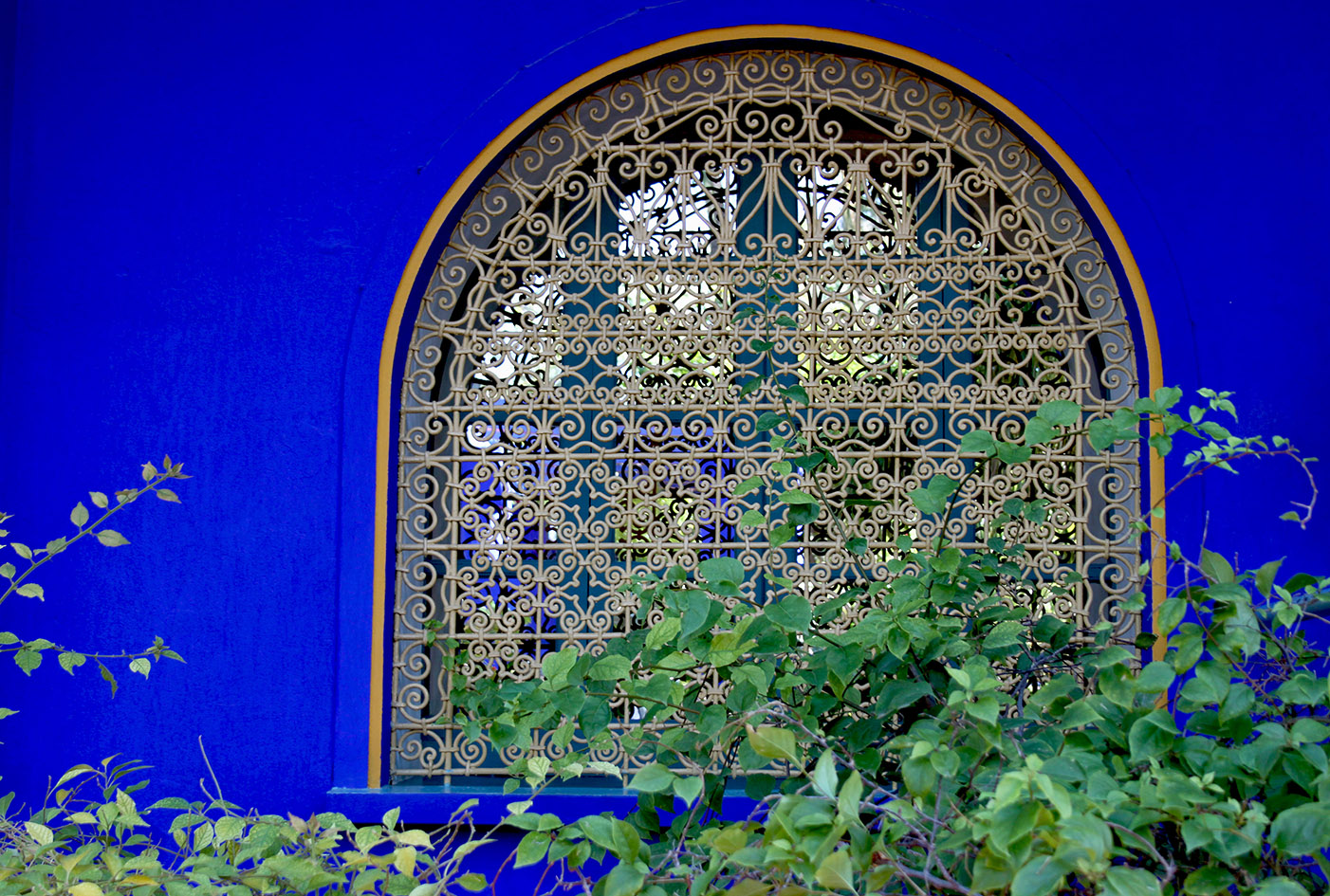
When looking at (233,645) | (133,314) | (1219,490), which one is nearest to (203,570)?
(233,645)

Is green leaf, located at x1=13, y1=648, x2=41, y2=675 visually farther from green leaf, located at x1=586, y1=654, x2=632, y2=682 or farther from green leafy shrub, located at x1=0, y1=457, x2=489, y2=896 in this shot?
green leaf, located at x1=586, y1=654, x2=632, y2=682

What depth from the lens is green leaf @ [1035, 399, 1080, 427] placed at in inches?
69.6

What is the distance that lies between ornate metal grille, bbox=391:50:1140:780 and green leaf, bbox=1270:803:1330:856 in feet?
4.31

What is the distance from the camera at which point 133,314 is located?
2.84 meters

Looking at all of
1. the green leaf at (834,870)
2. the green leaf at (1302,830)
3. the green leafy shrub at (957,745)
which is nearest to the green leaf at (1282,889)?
the green leafy shrub at (957,745)

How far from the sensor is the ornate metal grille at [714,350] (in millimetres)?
2742

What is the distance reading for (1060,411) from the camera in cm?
178

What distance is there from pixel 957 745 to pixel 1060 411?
0.61 m

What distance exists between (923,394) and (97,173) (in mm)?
2415

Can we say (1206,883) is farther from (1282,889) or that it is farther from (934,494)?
(934,494)

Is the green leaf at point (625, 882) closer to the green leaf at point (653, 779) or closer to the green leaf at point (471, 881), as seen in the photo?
the green leaf at point (653, 779)

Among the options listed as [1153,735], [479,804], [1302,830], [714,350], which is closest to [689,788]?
[1153,735]

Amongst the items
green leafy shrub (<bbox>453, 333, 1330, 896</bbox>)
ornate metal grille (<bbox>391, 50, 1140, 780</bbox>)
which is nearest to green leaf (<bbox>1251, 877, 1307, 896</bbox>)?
green leafy shrub (<bbox>453, 333, 1330, 896</bbox>)

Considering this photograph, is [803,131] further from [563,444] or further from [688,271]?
[563,444]
